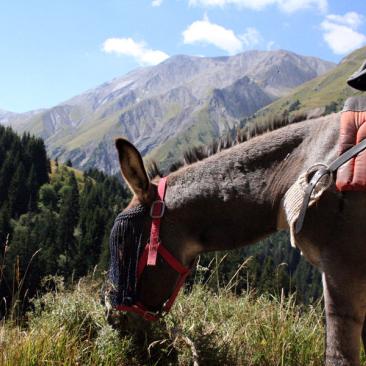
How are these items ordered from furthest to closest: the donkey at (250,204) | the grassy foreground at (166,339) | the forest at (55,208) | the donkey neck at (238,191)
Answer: the forest at (55,208) < the grassy foreground at (166,339) < the donkey neck at (238,191) < the donkey at (250,204)

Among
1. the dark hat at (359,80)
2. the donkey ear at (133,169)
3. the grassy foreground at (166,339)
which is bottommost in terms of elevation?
the grassy foreground at (166,339)

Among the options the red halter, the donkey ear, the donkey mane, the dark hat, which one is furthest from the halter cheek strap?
the dark hat

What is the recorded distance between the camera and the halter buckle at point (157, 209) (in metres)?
3.91

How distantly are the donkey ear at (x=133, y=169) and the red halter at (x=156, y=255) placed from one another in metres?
0.13

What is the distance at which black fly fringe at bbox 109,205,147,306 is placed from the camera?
3.96 m

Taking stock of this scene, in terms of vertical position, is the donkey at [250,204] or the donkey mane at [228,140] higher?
the donkey mane at [228,140]

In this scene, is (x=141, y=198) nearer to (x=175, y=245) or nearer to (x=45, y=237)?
(x=175, y=245)

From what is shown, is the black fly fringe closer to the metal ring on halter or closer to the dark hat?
the metal ring on halter

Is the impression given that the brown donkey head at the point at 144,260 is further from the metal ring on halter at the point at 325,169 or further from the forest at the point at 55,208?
the forest at the point at 55,208

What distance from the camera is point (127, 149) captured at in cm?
360

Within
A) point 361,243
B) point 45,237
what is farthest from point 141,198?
point 45,237

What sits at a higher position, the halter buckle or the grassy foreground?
the halter buckle

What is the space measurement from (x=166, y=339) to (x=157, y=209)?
1229 millimetres

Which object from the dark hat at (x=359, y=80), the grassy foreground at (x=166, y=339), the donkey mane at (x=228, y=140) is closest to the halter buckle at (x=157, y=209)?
the donkey mane at (x=228, y=140)
